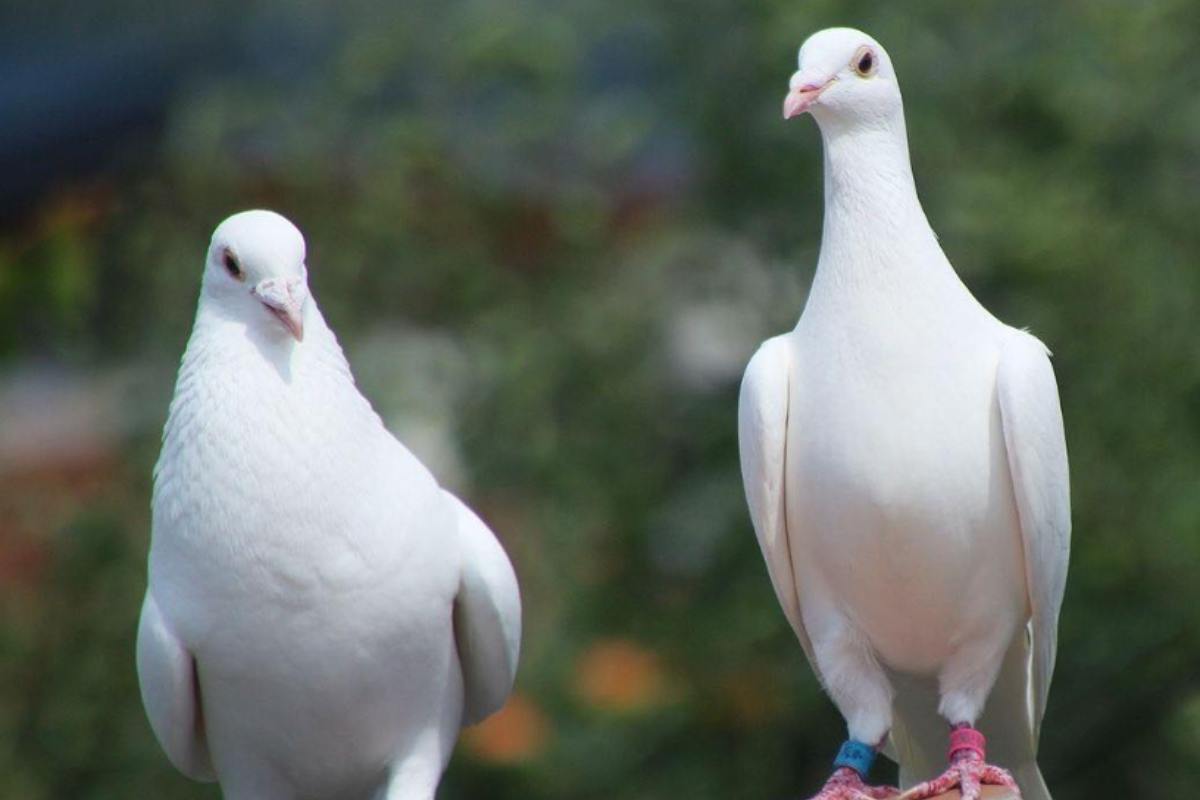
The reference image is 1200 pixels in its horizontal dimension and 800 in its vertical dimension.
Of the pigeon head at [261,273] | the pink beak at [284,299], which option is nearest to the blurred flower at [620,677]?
the pigeon head at [261,273]

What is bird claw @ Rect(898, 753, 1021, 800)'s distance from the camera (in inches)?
170

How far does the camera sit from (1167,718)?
7820 mm

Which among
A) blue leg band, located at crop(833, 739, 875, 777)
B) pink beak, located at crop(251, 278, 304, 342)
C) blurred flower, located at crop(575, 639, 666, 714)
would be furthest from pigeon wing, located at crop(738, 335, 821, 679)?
blurred flower, located at crop(575, 639, 666, 714)

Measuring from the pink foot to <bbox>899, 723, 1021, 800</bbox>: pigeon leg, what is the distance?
0.34ft

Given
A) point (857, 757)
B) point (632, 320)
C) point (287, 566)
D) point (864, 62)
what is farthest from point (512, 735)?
point (864, 62)

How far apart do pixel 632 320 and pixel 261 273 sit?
4.24m

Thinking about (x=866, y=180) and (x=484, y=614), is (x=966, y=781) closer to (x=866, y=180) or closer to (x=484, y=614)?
(x=484, y=614)

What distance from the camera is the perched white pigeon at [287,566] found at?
14.2ft

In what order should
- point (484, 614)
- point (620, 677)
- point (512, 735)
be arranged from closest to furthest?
point (484, 614), point (620, 677), point (512, 735)

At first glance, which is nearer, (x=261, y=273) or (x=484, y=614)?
(x=261, y=273)

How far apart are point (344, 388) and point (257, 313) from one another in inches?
9.6

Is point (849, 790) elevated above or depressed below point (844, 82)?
below

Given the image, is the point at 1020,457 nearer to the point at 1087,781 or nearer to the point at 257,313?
the point at 257,313

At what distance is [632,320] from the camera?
8.47 meters
